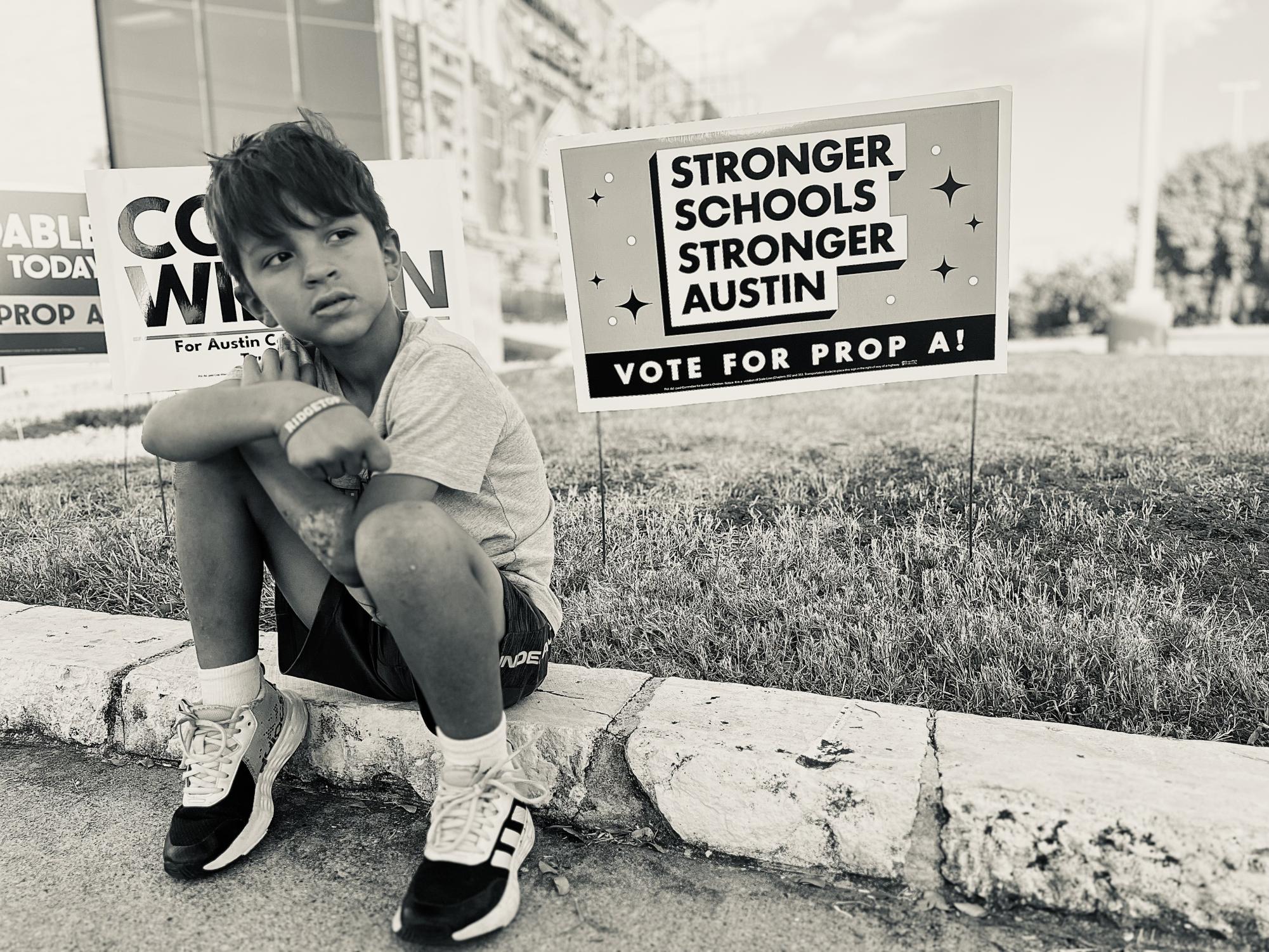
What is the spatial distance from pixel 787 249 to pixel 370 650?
1579 mm

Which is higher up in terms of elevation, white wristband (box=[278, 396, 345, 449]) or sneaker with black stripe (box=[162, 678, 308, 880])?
white wristband (box=[278, 396, 345, 449])

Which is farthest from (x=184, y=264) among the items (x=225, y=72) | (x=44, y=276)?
(x=225, y=72)

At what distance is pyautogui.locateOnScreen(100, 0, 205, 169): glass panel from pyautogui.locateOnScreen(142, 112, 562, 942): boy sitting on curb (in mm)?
9678

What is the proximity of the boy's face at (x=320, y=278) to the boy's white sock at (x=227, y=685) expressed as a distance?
63cm

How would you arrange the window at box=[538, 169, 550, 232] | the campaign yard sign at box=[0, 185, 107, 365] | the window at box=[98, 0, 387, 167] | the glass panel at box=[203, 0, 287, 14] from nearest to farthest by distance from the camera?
the campaign yard sign at box=[0, 185, 107, 365]
the window at box=[98, 0, 387, 167]
the glass panel at box=[203, 0, 287, 14]
the window at box=[538, 169, 550, 232]

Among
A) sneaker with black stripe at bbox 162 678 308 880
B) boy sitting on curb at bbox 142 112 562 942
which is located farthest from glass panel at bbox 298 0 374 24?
sneaker with black stripe at bbox 162 678 308 880

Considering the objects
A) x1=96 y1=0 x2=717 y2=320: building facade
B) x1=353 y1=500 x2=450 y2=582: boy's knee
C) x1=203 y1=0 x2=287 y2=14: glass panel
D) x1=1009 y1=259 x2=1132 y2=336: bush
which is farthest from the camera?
x1=1009 y1=259 x2=1132 y2=336: bush

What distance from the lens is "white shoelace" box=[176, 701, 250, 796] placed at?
1749 millimetres

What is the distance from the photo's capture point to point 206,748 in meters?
1.77

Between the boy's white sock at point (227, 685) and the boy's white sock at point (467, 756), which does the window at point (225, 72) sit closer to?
the boy's white sock at point (227, 685)

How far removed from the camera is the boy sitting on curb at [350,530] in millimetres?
1497

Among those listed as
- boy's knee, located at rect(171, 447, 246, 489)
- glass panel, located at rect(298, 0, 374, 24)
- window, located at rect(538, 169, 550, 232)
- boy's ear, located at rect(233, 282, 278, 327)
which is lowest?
boy's knee, located at rect(171, 447, 246, 489)

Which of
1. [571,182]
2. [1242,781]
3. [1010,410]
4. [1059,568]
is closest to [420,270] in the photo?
[571,182]

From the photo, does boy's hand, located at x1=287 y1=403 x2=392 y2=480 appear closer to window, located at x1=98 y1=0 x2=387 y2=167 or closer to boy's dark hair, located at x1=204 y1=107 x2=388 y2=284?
boy's dark hair, located at x1=204 y1=107 x2=388 y2=284
